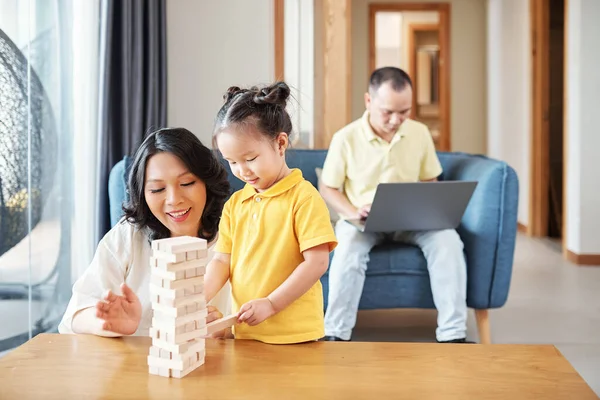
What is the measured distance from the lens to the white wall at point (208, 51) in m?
3.80

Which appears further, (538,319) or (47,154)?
(538,319)

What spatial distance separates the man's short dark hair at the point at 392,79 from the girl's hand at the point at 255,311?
6.02 feet

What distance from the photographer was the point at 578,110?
16.6 ft

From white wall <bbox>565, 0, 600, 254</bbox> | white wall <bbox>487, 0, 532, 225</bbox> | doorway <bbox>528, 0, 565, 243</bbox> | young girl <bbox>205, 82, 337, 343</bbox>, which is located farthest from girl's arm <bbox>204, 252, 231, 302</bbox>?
white wall <bbox>487, 0, 532, 225</bbox>

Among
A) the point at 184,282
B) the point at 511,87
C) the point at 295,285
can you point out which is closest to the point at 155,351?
the point at 184,282

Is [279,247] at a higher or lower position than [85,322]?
higher

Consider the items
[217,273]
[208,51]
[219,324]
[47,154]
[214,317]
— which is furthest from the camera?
[208,51]

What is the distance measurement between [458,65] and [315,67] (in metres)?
4.86

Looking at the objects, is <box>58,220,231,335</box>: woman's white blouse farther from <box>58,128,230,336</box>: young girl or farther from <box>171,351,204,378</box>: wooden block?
<box>171,351,204,378</box>: wooden block

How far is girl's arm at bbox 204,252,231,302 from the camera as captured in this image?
155 centimetres

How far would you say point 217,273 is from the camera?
1.56 m

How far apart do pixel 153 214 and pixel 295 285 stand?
48 cm

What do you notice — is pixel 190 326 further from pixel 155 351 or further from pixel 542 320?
pixel 542 320

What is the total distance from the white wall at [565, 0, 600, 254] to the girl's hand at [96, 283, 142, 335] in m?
4.25
